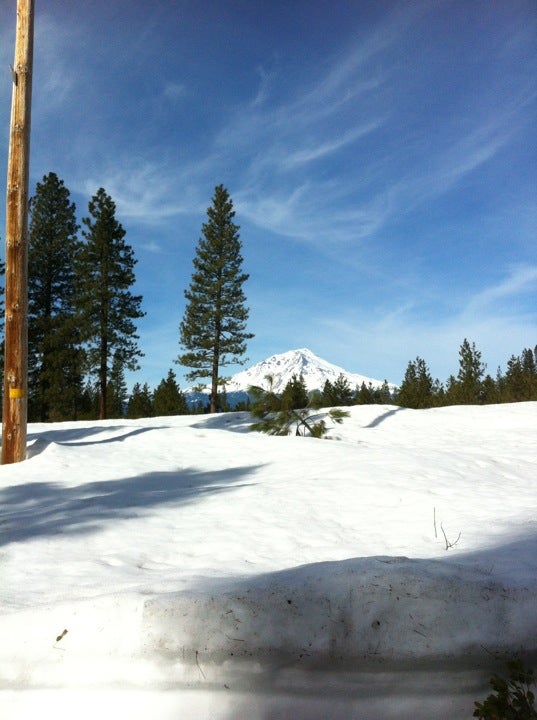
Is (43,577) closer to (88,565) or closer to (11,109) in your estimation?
(88,565)

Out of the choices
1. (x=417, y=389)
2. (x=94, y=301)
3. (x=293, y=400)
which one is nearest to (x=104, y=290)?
(x=94, y=301)

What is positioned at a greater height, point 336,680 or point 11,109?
point 11,109

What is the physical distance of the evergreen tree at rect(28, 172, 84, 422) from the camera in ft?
80.4

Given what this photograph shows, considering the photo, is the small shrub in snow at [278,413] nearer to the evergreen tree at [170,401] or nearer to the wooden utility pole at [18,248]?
the wooden utility pole at [18,248]

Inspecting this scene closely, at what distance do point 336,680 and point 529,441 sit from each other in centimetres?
1165

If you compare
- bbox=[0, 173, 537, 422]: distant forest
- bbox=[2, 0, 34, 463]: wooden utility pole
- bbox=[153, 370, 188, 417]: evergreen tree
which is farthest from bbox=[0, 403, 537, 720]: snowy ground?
bbox=[153, 370, 188, 417]: evergreen tree

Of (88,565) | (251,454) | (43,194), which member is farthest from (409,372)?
(88,565)

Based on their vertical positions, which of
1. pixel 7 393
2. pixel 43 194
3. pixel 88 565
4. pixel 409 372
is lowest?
pixel 88 565

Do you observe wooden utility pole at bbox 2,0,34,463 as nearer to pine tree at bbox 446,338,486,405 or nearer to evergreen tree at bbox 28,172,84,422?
evergreen tree at bbox 28,172,84,422

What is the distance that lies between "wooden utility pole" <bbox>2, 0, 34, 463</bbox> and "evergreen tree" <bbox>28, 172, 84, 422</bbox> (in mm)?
17439

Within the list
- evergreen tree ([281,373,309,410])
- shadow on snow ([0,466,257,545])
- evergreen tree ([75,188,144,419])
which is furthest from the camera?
evergreen tree ([75,188,144,419])

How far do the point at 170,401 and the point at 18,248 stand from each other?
29.6 m

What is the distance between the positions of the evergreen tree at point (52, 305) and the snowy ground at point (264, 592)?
62.2 feet

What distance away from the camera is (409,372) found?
50.2m
